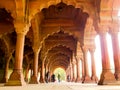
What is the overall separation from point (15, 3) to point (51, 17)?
5095 millimetres

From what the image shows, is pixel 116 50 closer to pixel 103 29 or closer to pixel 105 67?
pixel 105 67

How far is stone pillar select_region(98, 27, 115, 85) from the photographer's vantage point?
8.29 metres

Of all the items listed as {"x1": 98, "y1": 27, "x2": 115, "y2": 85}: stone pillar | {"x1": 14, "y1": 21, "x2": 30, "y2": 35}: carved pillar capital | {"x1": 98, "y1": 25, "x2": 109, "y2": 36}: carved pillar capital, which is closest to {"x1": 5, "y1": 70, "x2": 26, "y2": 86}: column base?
{"x1": 14, "y1": 21, "x2": 30, "y2": 35}: carved pillar capital

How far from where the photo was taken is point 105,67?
29.0ft

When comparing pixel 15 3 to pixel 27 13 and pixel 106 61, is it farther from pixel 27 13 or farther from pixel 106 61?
pixel 106 61

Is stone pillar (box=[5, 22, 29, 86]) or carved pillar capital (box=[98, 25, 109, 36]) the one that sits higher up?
carved pillar capital (box=[98, 25, 109, 36])

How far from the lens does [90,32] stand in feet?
47.2

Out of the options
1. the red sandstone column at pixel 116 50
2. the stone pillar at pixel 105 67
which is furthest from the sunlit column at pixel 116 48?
the stone pillar at pixel 105 67

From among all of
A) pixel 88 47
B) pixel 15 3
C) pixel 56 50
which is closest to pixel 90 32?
pixel 88 47

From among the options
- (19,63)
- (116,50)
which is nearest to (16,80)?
(19,63)

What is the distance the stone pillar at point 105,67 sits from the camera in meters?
8.29

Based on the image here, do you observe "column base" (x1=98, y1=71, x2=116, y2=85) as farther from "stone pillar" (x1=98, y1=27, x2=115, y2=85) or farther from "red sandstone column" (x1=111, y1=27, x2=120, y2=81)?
"red sandstone column" (x1=111, y1=27, x2=120, y2=81)

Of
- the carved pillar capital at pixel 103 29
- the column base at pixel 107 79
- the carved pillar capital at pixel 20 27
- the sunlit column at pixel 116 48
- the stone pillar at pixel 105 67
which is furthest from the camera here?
the carved pillar capital at pixel 20 27

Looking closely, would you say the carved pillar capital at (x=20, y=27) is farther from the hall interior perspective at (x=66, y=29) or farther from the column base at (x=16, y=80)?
the column base at (x=16, y=80)
